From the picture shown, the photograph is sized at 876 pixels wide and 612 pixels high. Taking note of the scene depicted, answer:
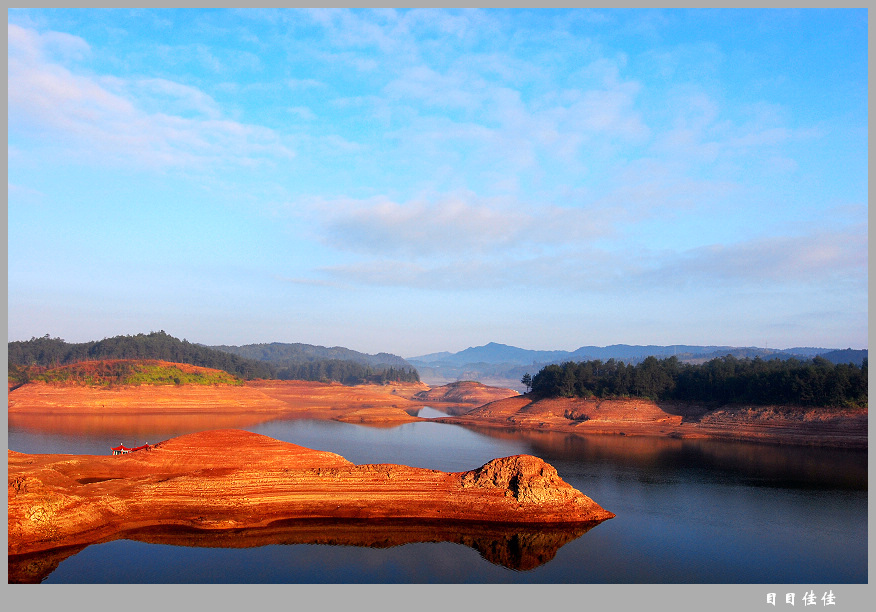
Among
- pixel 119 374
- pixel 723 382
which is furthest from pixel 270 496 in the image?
pixel 119 374

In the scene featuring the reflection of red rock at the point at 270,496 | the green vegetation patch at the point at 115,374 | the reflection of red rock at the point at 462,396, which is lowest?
the reflection of red rock at the point at 462,396

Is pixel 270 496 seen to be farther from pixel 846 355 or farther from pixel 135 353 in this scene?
pixel 846 355

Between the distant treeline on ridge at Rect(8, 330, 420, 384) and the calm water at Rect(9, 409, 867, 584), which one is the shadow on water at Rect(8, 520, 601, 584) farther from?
the distant treeline on ridge at Rect(8, 330, 420, 384)

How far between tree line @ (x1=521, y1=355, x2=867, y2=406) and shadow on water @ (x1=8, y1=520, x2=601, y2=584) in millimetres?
50023

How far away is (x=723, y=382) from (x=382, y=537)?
2512 inches

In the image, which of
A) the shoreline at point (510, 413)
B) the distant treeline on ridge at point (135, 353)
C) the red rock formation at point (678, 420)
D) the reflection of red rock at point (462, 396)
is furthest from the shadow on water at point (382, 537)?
the distant treeline on ridge at point (135, 353)

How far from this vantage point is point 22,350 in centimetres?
11969

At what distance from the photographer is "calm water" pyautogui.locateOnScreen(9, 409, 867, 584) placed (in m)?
21.0

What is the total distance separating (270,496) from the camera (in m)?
27.1

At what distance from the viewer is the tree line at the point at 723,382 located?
201 ft

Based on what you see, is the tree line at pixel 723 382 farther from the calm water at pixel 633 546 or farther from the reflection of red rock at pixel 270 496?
the reflection of red rock at pixel 270 496

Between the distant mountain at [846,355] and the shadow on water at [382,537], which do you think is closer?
Answer: the shadow on water at [382,537]

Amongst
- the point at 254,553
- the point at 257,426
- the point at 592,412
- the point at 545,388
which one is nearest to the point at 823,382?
the point at 592,412

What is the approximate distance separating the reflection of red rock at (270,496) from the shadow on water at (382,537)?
477 mm
